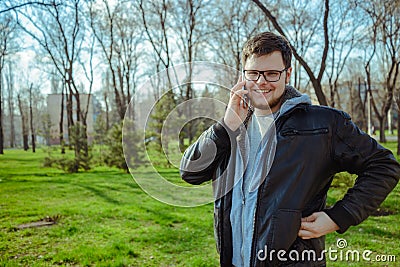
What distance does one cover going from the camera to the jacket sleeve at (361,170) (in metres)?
1.46

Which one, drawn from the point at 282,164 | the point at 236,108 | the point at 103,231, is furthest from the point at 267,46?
the point at 103,231

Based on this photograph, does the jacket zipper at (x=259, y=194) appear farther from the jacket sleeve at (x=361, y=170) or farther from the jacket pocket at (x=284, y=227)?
the jacket sleeve at (x=361, y=170)

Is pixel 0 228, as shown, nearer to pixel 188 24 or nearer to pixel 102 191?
pixel 102 191

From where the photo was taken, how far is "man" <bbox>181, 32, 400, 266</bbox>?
149cm

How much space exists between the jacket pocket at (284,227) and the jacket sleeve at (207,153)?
41 centimetres

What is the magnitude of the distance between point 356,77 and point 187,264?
39170 mm

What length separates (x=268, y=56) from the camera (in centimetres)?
160

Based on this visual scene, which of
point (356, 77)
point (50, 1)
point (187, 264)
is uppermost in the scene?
point (356, 77)

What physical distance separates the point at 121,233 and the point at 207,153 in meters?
5.38

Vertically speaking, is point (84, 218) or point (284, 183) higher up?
point (284, 183)

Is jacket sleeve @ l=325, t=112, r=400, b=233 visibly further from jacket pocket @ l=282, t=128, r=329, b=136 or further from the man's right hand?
the man's right hand

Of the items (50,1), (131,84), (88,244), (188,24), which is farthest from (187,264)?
(131,84)

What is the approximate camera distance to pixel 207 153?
5.72 feet

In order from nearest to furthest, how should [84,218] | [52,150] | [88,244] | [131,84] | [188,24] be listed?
[88,244] → [84,218] → [52,150] → [188,24] → [131,84]
